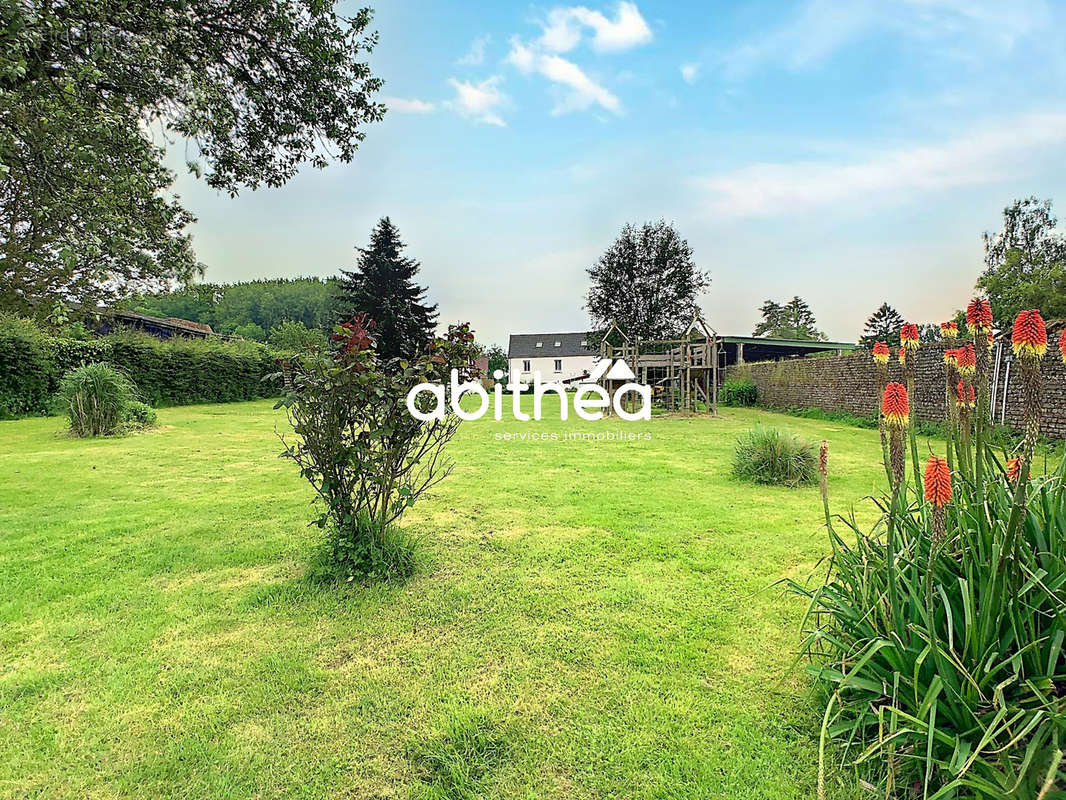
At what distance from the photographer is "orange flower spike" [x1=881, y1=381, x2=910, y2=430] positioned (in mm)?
1450

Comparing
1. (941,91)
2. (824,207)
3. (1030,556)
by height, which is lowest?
(1030,556)

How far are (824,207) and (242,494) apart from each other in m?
14.0

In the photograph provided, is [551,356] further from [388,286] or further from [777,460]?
[777,460]

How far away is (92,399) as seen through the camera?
9750mm

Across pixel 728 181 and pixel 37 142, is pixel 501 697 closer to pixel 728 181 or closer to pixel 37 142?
pixel 37 142

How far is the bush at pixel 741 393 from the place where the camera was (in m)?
21.3

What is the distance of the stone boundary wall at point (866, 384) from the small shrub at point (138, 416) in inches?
565

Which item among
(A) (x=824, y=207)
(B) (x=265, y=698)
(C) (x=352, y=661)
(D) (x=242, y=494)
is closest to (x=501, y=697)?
(C) (x=352, y=661)

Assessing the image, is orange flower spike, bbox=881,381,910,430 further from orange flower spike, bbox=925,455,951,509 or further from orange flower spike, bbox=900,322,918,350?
orange flower spike, bbox=900,322,918,350

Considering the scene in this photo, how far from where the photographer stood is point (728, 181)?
12.5 meters

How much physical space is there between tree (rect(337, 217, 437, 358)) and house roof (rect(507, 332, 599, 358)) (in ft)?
76.9

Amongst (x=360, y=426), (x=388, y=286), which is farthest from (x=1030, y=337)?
(x=388, y=286)

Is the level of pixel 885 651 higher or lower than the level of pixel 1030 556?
lower

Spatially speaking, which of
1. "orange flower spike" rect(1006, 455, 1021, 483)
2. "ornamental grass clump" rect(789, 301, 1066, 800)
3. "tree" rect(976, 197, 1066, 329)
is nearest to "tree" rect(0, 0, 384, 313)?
"ornamental grass clump" rect(789, 301, 1066, 800)
